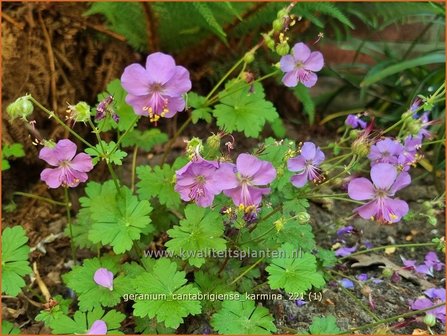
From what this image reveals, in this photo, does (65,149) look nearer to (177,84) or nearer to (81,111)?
(81,111)

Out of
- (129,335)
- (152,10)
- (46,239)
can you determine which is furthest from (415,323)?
(152,10)

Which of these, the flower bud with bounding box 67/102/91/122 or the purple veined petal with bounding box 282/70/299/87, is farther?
the purple veined petal with bounding box 282/70/299/87

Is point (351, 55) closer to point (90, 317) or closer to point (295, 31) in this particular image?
point (295, 31)

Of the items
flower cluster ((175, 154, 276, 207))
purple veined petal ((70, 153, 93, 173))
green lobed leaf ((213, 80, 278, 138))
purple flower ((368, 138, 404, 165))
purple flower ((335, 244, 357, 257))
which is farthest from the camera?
purple flower ((335, 244, 357, 257))

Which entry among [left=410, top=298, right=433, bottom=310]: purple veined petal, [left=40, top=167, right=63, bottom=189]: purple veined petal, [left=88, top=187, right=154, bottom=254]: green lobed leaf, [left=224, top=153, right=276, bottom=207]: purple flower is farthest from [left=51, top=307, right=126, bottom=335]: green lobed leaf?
[left=410, top=298, right=433, bottom=310]: purple veined petal

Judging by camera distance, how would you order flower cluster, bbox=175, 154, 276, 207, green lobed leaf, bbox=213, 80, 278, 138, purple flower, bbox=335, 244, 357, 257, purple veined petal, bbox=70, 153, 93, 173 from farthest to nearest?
purple flower, bbox=335, 244, 357, 257 → green lobed leaf, bbox=213, 80, 278, 138 → purple veined petal, bbox=70, 153, 93, 173 → flower cluster, bbox=175, 154, 276, 207

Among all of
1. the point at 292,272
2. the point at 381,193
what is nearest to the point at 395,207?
the point at 381,193

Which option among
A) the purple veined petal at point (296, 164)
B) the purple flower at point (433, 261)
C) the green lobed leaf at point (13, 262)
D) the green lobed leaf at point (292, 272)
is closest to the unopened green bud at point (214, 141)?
the purple veined petal at point (296, 164)

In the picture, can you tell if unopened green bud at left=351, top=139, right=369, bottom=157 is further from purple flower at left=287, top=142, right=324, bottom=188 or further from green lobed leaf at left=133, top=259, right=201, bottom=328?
green lobed leaf at left=133, top=259, right=201, bottom=328
